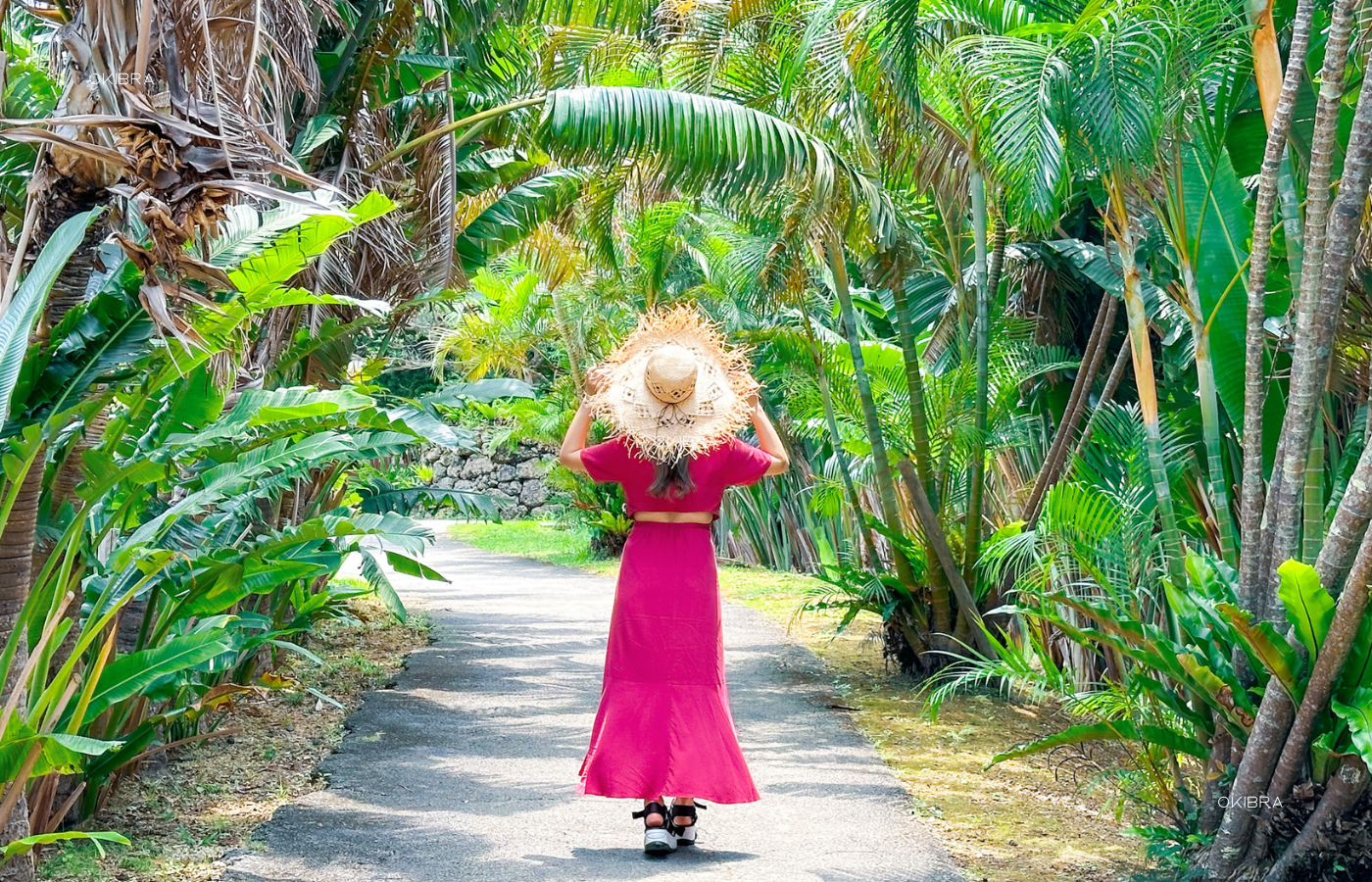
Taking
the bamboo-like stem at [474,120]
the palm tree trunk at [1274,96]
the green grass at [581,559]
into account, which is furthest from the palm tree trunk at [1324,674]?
the green grass at [581,559]

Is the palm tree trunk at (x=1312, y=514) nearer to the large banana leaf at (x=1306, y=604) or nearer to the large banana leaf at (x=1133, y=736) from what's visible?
the large banana leaf at (x=1306, y=604)

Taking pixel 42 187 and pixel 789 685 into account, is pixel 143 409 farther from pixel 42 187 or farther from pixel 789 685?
pixel 789 685

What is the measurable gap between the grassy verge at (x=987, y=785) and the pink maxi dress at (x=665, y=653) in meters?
1.04

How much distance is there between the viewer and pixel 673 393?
4562mm

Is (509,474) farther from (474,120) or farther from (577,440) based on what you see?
(577,440)

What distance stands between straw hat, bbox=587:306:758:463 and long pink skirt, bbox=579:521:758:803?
1.28 feet

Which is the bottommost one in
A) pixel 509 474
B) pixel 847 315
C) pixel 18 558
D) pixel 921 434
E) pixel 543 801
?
pixel 543 801

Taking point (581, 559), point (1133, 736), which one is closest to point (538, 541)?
point (581, 559)

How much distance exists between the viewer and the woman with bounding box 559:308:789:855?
4602 mm

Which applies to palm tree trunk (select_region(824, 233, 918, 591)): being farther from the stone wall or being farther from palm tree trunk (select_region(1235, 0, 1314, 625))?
the stone wall

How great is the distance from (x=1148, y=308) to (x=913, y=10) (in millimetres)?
2530

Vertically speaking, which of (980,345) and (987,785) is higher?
(980,345)

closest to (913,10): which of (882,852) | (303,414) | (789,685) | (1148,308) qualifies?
(1148,308)

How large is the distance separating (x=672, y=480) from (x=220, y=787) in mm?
2625
